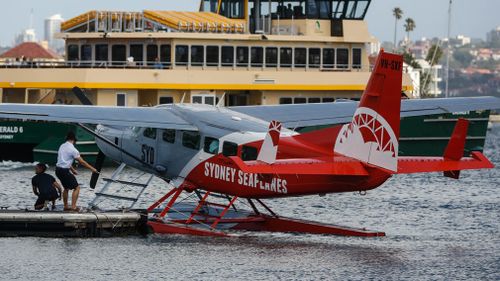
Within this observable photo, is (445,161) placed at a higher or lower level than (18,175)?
higher

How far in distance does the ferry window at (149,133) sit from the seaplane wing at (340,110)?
105 inches

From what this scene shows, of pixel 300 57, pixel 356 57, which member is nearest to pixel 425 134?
pixel 356 57

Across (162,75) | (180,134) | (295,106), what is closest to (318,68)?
(162,75)

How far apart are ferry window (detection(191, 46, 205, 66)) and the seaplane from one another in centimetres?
Answer: 1655

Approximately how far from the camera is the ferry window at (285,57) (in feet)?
155

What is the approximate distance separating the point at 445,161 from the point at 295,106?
6964 millimetres

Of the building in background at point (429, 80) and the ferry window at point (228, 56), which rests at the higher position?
the ferry window at point (228, 56)

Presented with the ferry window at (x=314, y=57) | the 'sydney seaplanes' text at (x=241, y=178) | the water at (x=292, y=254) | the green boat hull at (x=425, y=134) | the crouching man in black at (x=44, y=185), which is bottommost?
the green boat hull at (x=425, y=134)

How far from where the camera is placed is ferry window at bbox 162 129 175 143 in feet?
84.5

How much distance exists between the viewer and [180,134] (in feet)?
84.0

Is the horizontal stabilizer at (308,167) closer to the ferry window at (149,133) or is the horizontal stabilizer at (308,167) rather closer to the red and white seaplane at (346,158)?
the red and white seaplane at (346,158)

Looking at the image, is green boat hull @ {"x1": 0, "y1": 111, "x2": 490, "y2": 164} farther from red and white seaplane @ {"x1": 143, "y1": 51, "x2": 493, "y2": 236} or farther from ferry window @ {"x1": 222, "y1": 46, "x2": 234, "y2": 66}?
red and white seaplane @ {"x1": 143, "y1": 51, "x2": 493, "y2": 236}

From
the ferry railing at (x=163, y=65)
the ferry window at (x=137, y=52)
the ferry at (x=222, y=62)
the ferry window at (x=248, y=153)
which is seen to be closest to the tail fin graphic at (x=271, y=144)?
the ferry window at (x=248, y=153)

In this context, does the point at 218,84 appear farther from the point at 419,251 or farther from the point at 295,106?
the point at 419,251
